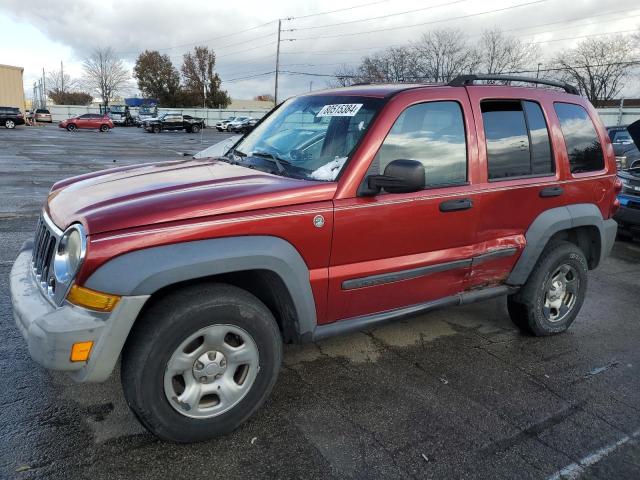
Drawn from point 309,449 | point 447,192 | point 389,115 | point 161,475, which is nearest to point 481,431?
point 309,449

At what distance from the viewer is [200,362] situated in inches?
103

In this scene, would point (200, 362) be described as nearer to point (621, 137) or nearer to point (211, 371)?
point (211, 371)

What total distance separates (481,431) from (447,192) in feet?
4.77

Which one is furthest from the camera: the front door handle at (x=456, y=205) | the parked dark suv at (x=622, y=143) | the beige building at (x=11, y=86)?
the beige building at (x=11, y=86)

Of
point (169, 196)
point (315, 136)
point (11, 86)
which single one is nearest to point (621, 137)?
point (315, 136)

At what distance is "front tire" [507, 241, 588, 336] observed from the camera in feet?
13.2

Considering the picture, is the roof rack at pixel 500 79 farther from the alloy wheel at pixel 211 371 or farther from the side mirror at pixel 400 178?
the alloy wheel at pixel 211 371

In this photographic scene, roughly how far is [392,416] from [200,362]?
1.19 meters

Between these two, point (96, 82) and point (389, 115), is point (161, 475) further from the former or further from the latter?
point (96, 82)

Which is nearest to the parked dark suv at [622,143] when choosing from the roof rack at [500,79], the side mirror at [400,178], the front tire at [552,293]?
the roof rack at [500,79]

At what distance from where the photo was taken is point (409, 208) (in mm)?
3117

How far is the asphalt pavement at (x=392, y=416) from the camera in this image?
2549mm

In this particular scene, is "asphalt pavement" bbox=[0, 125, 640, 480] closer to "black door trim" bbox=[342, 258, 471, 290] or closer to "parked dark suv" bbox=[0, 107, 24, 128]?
"black door trim" bbox=[342, 258, 471, 290]

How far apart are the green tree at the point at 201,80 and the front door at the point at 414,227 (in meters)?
78.1
